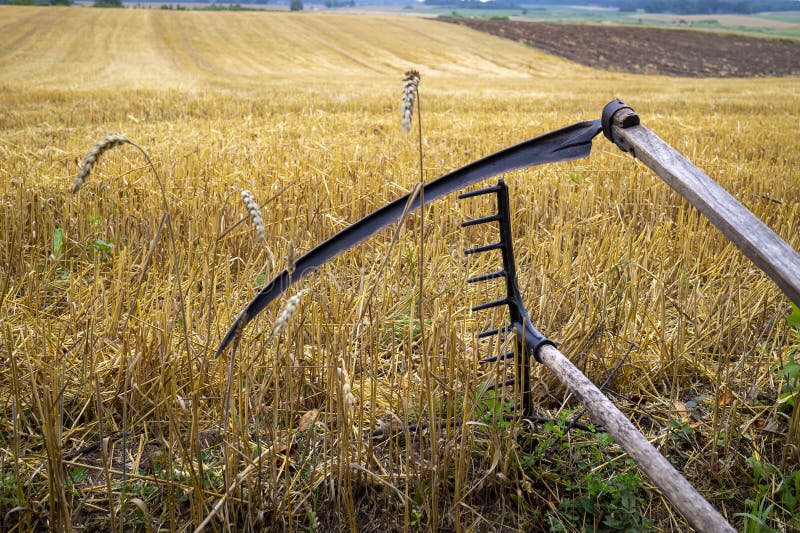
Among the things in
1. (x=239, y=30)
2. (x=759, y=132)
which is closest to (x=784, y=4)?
(x=239, y=30)

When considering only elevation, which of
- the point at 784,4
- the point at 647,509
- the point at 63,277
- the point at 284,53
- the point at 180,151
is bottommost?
the point at 647,509

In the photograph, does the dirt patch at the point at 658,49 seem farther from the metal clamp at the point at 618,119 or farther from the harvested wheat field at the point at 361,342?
the metal clamp at the point at 618,119

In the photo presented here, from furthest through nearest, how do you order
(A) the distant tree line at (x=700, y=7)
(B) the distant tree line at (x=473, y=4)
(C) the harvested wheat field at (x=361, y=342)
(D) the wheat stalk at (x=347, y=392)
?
(B) the distant tree line at (x=473, y=4) < (A) the distant tree line at (x=700, y=7) < (C) the harvested wheat field at (x=361, y=342) < (D) the wheat stalk at (x=347, y=392)

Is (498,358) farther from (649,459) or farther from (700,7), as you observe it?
(700,7)

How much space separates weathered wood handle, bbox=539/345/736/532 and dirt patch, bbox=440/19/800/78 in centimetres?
3172

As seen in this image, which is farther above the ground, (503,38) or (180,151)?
(503,38)

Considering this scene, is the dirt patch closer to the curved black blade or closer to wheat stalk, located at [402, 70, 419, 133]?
the curved black blade

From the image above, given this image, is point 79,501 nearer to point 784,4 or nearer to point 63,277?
point 63,277

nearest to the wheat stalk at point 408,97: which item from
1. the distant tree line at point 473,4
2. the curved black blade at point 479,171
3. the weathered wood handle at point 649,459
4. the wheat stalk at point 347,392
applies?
the curved black blade at point 479,171

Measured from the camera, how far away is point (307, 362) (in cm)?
191

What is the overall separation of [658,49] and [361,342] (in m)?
40.6

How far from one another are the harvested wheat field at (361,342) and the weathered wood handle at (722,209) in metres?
0.53

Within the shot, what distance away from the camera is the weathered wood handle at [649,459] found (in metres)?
0.97

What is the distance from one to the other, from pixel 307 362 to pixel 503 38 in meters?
38.4
